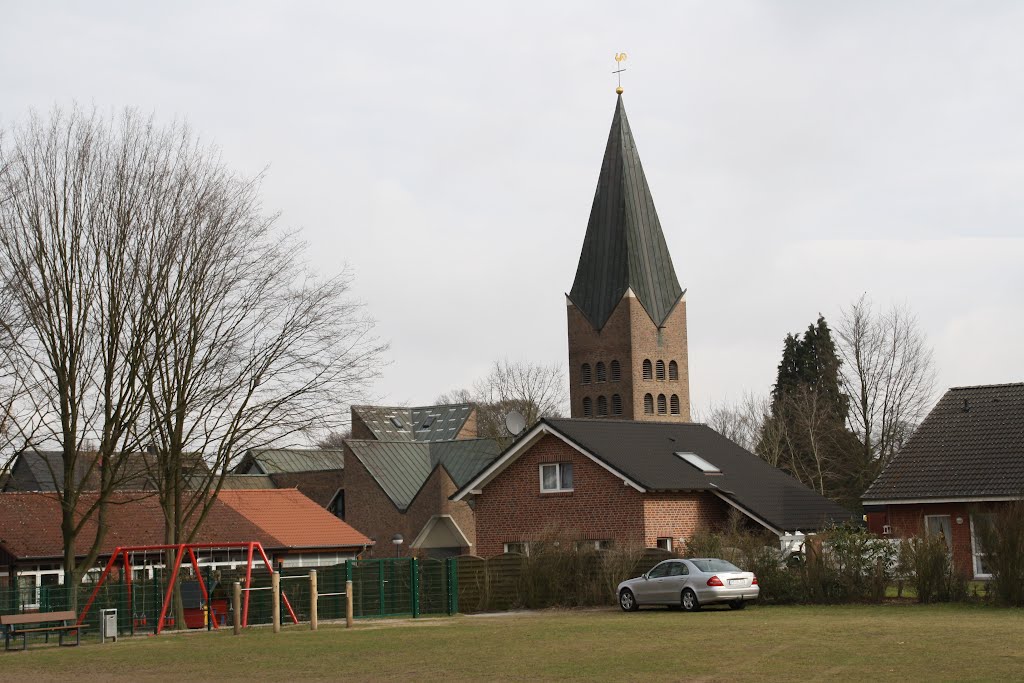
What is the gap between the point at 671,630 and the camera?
24.1 meters

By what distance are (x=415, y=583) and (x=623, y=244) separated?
47.7 meters

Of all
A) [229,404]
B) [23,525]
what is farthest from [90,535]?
[229,404]

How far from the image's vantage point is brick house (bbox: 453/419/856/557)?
3953 centimetres

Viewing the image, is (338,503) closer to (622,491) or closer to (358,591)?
(622,491)

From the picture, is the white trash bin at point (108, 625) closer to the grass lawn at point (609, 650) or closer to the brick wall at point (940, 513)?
the grass lawn at point (609, 650)

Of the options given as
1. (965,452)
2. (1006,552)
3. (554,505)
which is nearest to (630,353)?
(554,505)

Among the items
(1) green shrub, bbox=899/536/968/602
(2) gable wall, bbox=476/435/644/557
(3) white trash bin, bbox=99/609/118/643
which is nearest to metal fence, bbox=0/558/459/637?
(3) white trash bin, bbox=99/609/118/643

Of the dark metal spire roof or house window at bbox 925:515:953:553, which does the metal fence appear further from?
the dark metal spire roof

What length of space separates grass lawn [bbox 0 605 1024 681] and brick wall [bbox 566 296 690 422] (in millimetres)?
49076

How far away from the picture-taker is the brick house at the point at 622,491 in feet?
130

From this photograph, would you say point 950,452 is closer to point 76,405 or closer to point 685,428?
point 685,428

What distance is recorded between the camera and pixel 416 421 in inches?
3499

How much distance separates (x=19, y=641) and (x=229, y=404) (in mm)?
9589

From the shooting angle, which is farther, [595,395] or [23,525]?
[595,395]
